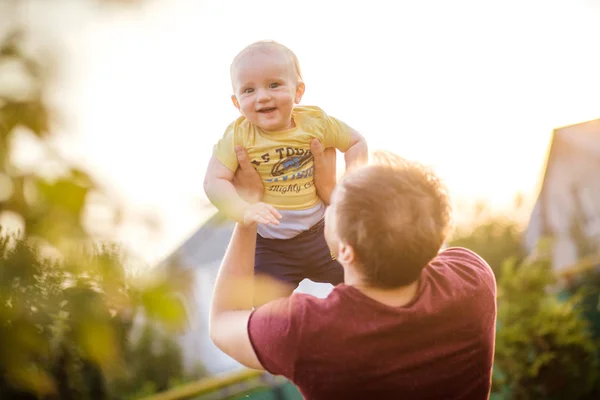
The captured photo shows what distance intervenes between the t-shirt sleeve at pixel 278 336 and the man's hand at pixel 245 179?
0.23 m

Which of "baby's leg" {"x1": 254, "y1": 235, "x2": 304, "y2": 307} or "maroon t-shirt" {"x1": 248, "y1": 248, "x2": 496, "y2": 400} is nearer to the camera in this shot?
"maroon t-shirt" {"x1": 248, "y1": 248, "x2": 496, "y2": 400}

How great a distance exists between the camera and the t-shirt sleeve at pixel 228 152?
3.75 ft

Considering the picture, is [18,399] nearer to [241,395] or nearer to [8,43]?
[241,395]

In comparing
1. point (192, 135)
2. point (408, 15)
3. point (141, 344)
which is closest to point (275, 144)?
point (192, 135)

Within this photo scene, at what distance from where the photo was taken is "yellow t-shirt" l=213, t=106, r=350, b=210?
1148 mm

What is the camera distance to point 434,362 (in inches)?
42.6

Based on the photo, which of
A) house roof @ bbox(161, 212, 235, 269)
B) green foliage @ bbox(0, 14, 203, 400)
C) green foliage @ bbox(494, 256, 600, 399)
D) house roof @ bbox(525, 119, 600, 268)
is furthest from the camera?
house roof @ bbox(525, 119, 600, 268)

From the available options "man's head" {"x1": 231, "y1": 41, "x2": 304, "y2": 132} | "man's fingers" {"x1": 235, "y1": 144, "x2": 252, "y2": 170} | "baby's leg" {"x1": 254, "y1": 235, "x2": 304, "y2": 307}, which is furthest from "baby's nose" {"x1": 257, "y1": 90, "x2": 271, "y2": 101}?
"baby's leg" {"x1": 254, "y1": 235, "x2": 304, "y2": 307}

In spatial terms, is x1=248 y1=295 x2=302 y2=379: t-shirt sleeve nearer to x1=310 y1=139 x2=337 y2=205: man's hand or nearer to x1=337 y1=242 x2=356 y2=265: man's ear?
x1=337 y1=242 x2=356 y2=265: man's ear

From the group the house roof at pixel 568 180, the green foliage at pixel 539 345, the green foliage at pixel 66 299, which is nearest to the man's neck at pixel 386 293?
the green foliage at pixel 66 299

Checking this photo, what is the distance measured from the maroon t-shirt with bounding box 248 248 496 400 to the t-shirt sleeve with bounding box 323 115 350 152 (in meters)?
0.31

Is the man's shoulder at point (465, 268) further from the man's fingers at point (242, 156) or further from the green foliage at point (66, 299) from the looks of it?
the green foliage at point (66, 299)

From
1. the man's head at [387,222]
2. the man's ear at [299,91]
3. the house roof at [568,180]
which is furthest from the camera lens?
the house roof at [568,180]

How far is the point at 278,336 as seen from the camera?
1.01m
